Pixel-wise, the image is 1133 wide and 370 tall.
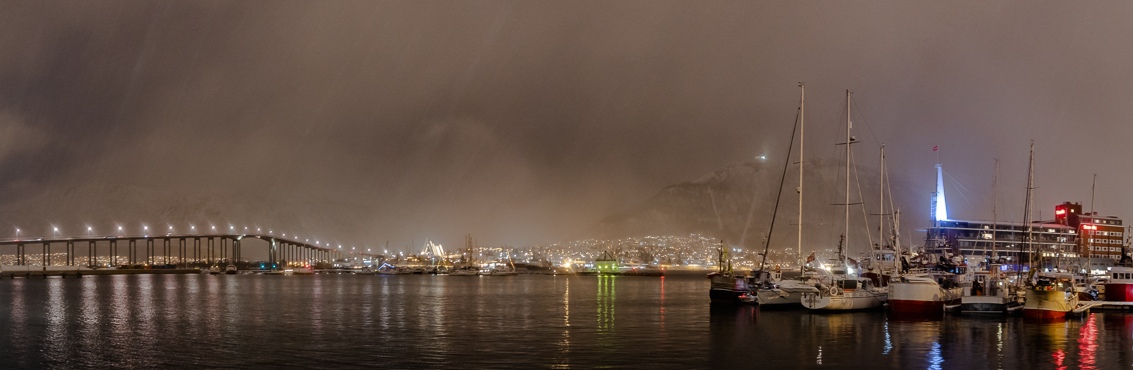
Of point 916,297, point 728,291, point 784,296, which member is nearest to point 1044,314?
point 916,297

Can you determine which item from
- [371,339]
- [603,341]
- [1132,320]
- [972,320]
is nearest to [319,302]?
[371,339]

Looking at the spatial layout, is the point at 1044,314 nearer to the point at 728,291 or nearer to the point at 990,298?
the point at 990,298

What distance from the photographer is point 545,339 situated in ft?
119

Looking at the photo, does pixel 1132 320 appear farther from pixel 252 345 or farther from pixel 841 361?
pixel 252 345

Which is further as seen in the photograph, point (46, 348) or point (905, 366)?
point (46, 348)

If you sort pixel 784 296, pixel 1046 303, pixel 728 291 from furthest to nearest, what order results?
1. pixel 728 291
2. pixel 784 296
3. pixel 1046 303

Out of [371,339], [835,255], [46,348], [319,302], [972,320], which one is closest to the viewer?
[46,348]

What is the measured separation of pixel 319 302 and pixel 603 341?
38.2 meters

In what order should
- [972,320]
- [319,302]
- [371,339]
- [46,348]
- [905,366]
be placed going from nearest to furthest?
[905,366], [46,348], [371,339], [972,320], [319,302]

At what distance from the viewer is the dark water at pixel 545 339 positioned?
29312 millimetres

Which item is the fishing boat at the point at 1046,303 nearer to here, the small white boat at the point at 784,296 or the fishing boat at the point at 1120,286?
the fishing boat at the point at 1120,286

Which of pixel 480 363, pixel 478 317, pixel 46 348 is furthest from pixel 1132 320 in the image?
pixel 46 348

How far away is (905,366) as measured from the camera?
28375mm

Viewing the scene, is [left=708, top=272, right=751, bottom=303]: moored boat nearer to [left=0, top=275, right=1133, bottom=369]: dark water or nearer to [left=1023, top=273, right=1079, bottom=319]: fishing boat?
[left=0, top=275, right=1133, bottom=369]: dark water
